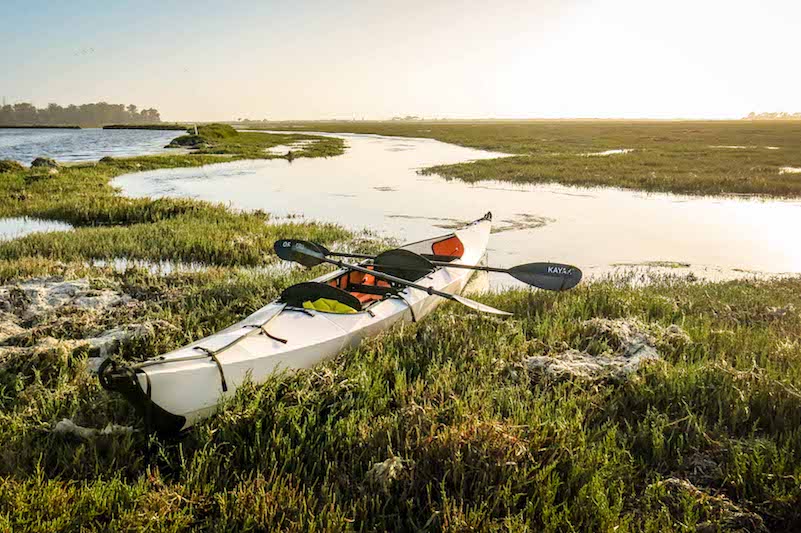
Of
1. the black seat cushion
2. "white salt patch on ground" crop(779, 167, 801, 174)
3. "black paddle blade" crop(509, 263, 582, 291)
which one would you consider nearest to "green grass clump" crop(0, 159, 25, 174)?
the black seat cushion

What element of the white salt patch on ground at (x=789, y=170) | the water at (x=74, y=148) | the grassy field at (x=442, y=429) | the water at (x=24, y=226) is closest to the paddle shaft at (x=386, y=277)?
the grassy field at (x=442, y=429)

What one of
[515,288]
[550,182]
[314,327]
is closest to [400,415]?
[314,327]

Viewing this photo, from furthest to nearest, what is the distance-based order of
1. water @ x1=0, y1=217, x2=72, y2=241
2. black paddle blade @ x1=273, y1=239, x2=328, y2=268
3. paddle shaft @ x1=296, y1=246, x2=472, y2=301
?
water @ x1=0, y1=217, x2=72, y2=241 → black paddle blade @ x1=273, y1=239, x2=328, y2=268 → paddle shaft @ x1=296, y1=246, x2=472, y2=301

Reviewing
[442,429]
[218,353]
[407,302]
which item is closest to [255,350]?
[218,353]

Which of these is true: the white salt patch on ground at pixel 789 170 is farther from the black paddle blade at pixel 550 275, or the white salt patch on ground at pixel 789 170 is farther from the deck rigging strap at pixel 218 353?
the deck rigging strap at pixel 218 353

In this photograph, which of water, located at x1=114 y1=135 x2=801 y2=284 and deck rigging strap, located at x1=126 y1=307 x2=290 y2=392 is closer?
deck rigging strap, located at x1=126 y1=307 x2=290 y2=392

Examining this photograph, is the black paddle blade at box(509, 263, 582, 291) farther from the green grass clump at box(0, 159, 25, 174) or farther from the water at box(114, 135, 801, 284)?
the green grass clump at box(0, 159, 25, 174)
